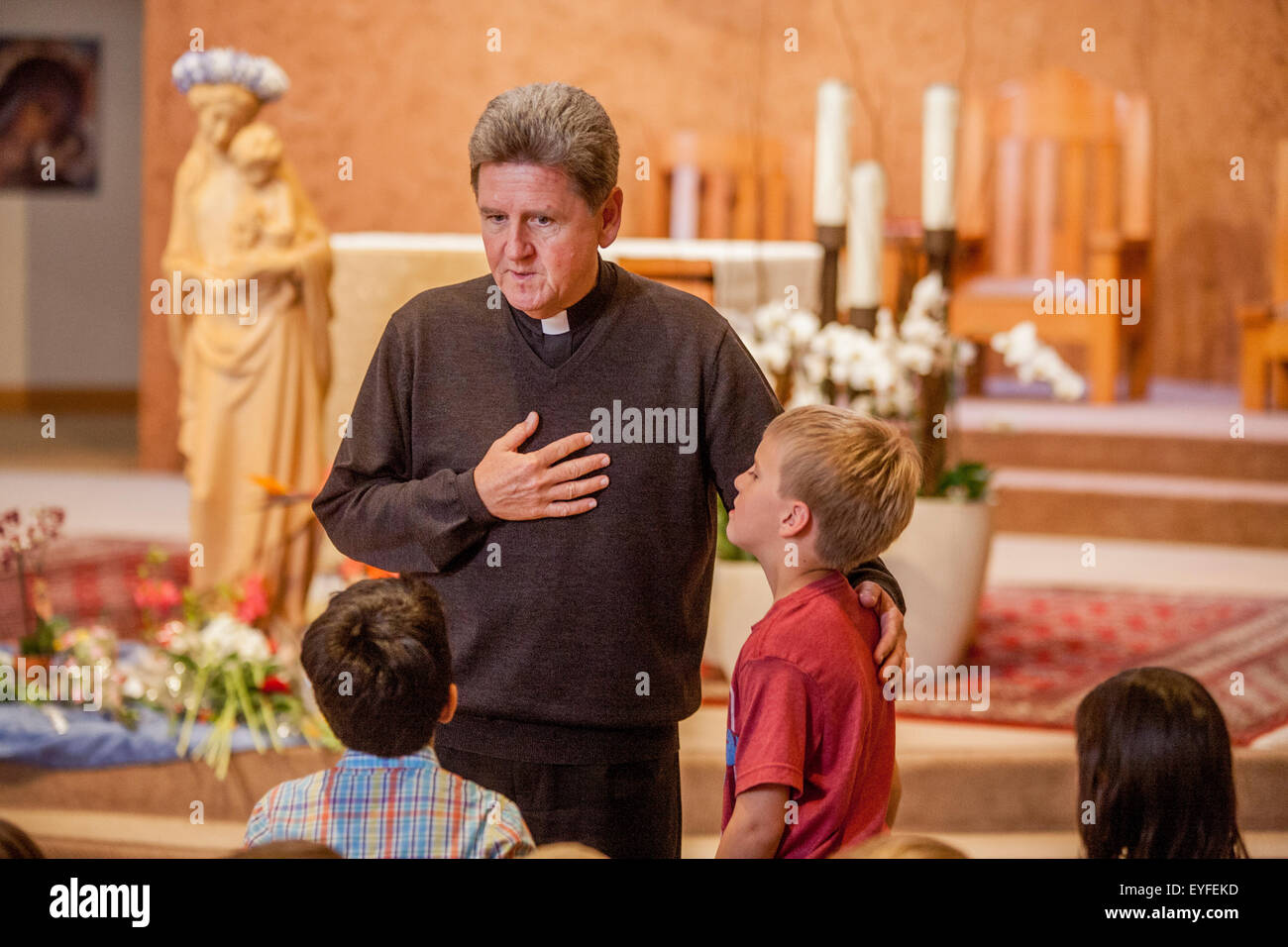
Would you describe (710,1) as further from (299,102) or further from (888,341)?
(888,341)

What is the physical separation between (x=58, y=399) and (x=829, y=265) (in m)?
7.77

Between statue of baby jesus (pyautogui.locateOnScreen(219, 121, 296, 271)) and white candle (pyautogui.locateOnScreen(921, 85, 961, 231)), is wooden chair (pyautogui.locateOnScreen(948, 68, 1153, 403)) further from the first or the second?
statue of baby jesus (pyautogui.locateOnScreen(219, 121, 296, 271))

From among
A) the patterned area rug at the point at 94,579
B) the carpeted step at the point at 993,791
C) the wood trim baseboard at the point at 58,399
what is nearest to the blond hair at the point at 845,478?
the carpeted step at the point at 993,791

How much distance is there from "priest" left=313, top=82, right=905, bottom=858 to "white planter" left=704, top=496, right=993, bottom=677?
6.30ft

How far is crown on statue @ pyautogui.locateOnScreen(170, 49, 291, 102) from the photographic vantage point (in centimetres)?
375

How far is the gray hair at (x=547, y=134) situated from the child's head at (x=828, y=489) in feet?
1.15

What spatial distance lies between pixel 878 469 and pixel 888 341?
7.48 feet

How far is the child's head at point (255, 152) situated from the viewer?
3.81 metres

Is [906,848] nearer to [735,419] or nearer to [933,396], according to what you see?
[735,419]

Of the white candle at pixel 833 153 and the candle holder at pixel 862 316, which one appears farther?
the candle holder at pixel 862 316

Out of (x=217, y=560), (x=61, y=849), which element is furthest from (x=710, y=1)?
(x=61, y=849)

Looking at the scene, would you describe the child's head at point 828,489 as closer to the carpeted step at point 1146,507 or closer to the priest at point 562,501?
the priest at point 562,501

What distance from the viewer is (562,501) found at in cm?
166

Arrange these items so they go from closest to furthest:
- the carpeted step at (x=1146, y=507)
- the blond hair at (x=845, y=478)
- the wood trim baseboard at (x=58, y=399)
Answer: the blond hair at (x=845, y=478) < the carpeted step at (x=1146, y=507) < the wood trim baseboard at (x=58, y=399)
